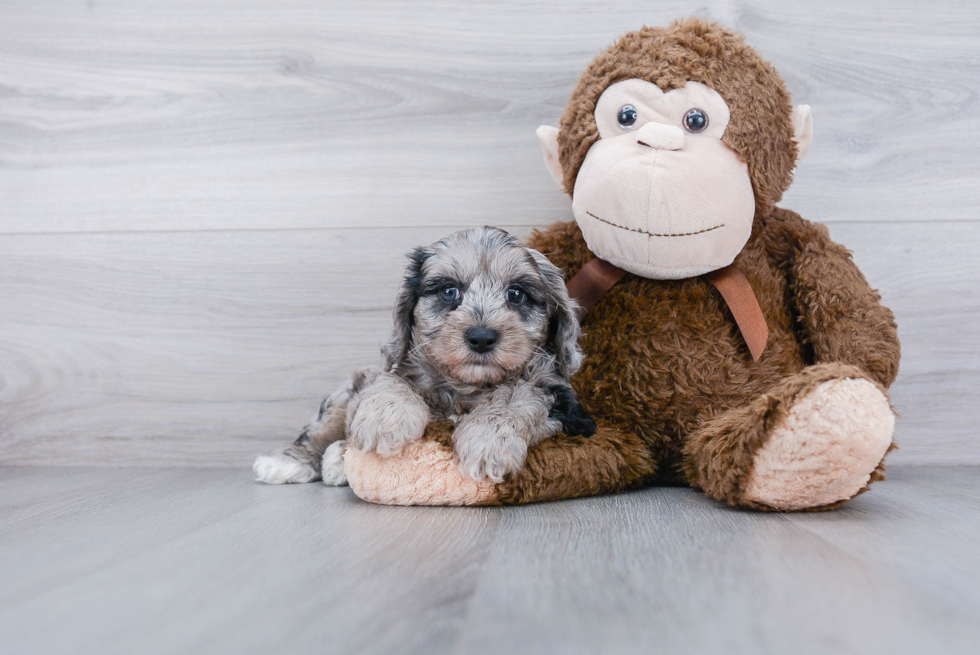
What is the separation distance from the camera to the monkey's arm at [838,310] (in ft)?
5.00

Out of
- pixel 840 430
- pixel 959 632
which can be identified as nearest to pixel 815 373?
pixel 840 430

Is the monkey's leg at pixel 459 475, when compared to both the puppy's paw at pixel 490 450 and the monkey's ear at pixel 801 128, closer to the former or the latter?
the puppy's paw at pixel 490 450

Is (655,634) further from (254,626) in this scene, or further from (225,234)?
(225,234)

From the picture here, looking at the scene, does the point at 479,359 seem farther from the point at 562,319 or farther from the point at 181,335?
the point at 181,335

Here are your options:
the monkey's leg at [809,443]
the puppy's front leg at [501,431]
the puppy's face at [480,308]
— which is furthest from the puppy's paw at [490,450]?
the monkey's leg at [809,443]

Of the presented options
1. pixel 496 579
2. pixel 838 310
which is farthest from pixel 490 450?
pixel 838 310

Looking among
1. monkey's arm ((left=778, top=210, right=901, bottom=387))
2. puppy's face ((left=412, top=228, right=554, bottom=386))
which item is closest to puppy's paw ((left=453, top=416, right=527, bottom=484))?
puppy's face ((left=412, top=228, right=554, bottom=386))

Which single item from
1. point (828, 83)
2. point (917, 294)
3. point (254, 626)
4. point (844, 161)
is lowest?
point (254, 626)

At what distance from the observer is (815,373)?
1.24 m

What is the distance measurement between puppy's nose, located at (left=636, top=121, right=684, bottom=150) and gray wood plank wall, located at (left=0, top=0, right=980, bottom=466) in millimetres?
622

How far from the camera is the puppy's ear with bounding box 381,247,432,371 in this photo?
5.17 ft

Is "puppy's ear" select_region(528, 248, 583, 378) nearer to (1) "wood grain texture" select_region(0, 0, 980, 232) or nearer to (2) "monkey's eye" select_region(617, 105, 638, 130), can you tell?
(2) "monkey's eye" select_region(617, 105, 638, 130)

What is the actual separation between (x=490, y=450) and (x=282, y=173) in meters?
1.23

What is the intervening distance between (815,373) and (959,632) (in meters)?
0.54
